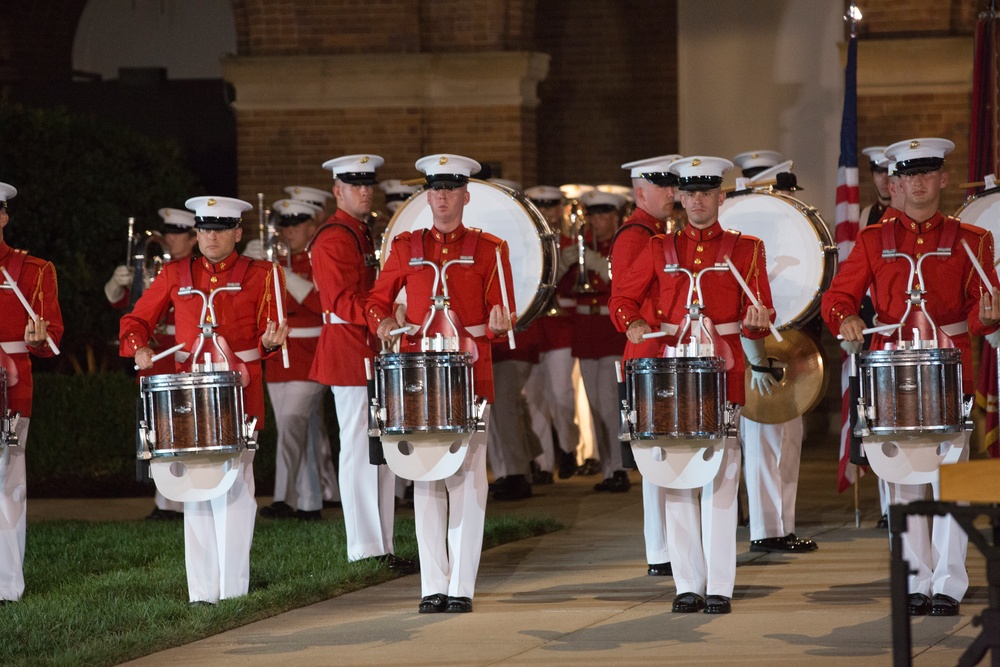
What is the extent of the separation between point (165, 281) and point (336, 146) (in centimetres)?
749

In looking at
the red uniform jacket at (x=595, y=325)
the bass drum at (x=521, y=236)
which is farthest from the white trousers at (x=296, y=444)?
the red uniform jacket at (x=595, y=325)

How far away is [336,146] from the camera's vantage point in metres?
15.6

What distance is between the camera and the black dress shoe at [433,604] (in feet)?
26.4

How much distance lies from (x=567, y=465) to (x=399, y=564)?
481cm

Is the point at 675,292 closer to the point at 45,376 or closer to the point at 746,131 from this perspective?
the point at 45,376

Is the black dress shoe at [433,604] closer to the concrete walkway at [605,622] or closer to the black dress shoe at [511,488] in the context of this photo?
the concrete walkway at [605,622]

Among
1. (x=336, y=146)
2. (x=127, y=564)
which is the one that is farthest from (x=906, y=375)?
(x=336, y=146)

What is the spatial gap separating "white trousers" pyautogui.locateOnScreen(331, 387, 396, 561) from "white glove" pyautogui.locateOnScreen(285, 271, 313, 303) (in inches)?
60.1

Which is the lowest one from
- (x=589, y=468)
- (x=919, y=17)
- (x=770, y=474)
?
(x=589, y=468)

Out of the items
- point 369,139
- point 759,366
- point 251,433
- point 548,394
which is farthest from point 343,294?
point 369,139

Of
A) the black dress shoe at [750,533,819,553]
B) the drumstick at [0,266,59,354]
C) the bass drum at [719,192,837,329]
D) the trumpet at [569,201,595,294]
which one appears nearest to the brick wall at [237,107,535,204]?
the trumpet at [569,201,595,294]

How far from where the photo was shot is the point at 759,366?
9844mm

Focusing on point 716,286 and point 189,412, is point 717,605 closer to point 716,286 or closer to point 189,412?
point 716,286

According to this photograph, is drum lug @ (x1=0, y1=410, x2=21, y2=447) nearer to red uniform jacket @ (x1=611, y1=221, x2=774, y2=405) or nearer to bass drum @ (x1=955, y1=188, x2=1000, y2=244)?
red uniform jacket @ (x1=611, y1=221, x2=774, y2=405)
